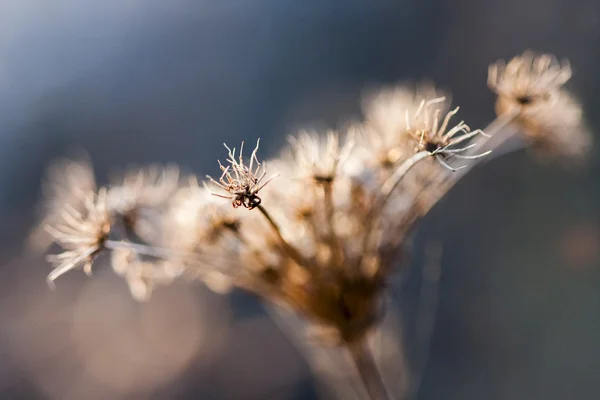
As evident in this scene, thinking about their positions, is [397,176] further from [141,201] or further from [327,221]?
[141,201]

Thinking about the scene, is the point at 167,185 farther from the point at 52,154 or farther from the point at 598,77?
the point at 52,154

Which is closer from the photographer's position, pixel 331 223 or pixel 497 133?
pixel 331 223

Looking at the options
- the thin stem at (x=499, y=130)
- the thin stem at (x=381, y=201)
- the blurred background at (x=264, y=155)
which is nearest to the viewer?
the thin stem at (x=381, y=201)

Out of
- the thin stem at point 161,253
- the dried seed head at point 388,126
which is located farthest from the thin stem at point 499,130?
the thin stem at point 161,253

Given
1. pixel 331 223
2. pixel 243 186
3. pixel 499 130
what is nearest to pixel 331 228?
pixel 331 223

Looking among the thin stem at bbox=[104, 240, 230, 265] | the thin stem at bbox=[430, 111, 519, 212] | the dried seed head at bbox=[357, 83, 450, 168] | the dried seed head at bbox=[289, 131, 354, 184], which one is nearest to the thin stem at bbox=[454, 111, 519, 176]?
the thin stem at bbox=[430, 111, 519, 212]

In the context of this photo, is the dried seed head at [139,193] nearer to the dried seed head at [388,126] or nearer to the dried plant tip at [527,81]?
the dried seed head at [388,126]

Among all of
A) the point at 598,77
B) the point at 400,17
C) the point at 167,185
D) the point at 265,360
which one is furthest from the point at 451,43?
the point at 167,185
